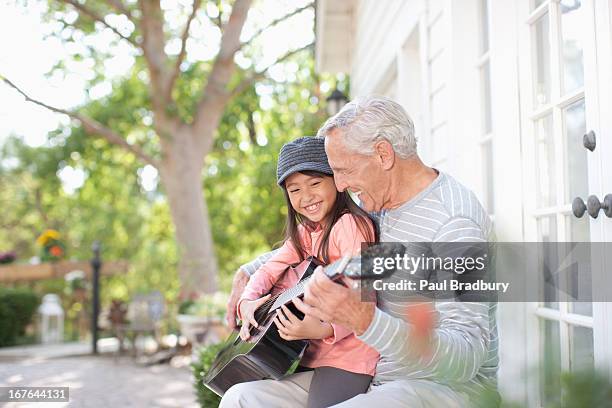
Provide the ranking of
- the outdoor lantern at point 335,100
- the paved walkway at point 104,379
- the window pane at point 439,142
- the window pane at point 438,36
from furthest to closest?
1. the outdoor lantern at point 335,100
2. the paved walkway at point 104,379
3. the window pane at point 439,142
4. the window pane at point 438,36

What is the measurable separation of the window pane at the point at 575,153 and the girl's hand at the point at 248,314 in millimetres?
973

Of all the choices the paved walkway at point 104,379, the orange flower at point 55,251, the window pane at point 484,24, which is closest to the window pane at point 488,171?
the window pane at point 484,24

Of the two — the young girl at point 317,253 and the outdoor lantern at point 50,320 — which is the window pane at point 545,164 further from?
the outdoor lantern at point 50,320

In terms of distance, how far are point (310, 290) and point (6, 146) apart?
20.7 m

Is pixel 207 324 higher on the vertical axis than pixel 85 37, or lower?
lower

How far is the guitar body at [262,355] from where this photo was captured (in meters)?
1.98

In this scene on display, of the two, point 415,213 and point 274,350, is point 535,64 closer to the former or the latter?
point 415,213

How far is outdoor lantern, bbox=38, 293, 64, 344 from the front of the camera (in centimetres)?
977

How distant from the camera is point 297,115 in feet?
52.4

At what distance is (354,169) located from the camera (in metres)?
1.94

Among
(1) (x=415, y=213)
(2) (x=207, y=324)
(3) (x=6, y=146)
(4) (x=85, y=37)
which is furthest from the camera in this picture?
(3) (x=6, y=146)

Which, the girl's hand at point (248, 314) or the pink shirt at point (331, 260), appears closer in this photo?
the pink shirt at point (331, 260)

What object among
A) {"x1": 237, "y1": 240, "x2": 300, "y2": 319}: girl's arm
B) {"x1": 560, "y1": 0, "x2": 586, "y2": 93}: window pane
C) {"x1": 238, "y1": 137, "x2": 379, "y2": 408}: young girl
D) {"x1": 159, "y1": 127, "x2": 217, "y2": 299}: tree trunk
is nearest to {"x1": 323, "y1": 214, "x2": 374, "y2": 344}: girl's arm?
{"x1": 238, "y1": 137, "x2": 379, "y2": 408}: young girl

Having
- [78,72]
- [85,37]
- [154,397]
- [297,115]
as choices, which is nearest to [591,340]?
[154,397]
